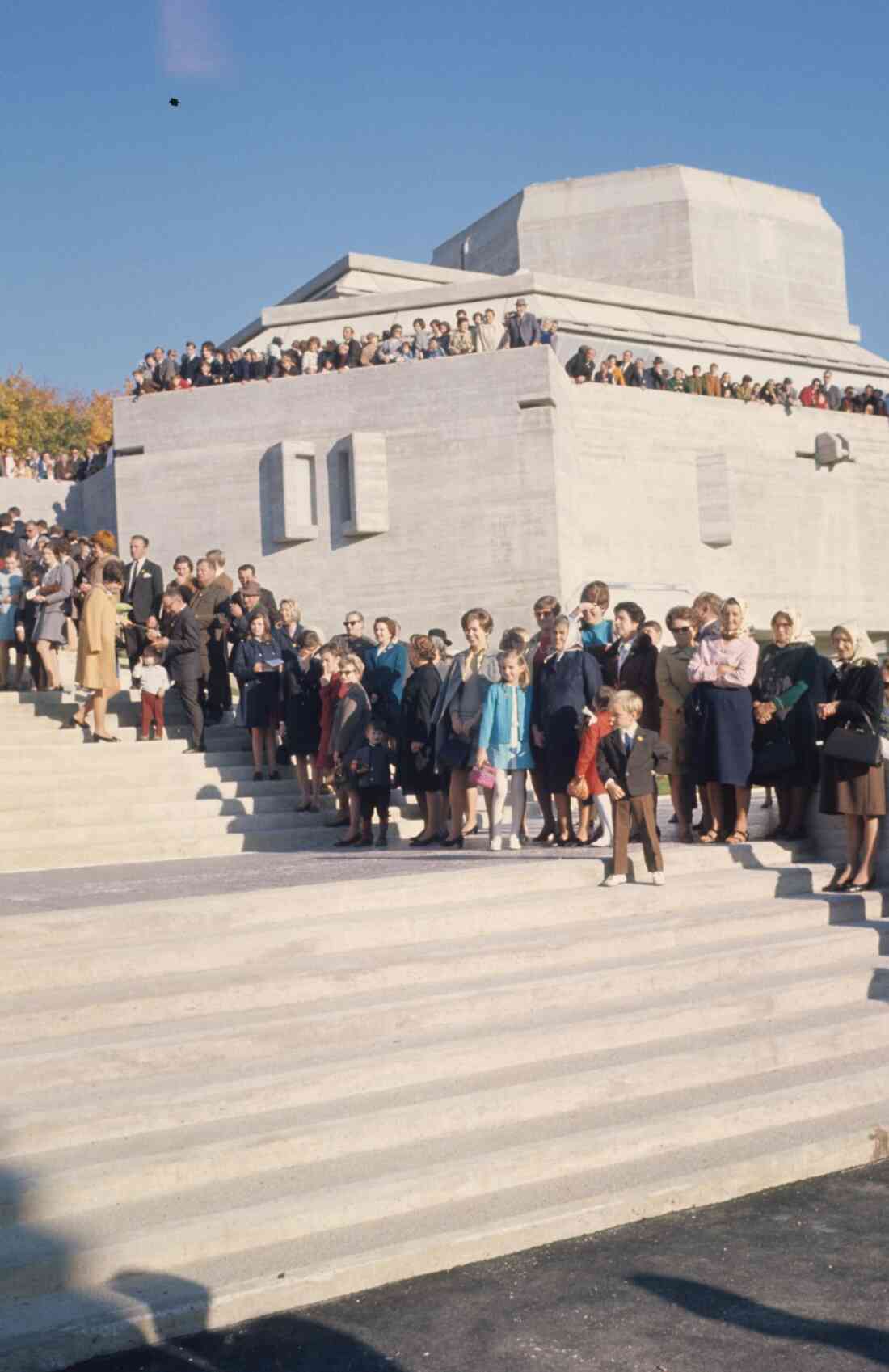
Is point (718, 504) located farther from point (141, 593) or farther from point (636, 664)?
point (636, 664)

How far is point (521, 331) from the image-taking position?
25047 millimetres

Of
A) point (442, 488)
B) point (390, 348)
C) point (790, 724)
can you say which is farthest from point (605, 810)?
point (390, 348)

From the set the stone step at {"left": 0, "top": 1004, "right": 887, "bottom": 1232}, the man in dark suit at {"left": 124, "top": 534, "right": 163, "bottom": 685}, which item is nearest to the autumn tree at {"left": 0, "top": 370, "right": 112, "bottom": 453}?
the man in dark suit at {"left": 124, "top": 534, "right": 163, "bottom": 685}

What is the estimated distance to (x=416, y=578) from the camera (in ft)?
83.5

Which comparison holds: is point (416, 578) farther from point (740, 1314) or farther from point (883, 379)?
point (740, 1314)

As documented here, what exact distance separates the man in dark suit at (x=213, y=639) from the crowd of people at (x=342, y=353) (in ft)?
36.3

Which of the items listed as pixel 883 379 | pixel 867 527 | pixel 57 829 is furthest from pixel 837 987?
pixel 883 379

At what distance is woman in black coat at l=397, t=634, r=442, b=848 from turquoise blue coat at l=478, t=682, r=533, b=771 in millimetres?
804

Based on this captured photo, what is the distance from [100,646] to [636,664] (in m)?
4.89

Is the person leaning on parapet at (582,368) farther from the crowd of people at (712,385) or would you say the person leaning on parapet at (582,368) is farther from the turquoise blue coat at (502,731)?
the turquoise blue coat at (502,731)

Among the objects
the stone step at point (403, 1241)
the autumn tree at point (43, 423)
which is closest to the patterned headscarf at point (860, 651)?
the stone step at point (403, 1241)

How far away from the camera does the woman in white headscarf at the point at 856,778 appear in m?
9.25

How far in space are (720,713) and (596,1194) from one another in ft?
16.5

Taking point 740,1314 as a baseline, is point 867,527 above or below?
above
